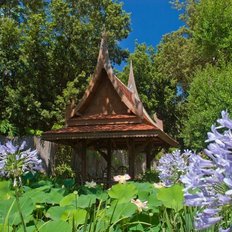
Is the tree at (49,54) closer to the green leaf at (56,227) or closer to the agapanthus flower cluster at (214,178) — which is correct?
the green leaf at (56,227)

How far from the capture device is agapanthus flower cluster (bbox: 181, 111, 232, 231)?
3.25 ft

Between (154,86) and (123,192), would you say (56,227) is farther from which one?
(154,86)

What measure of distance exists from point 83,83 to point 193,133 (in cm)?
630

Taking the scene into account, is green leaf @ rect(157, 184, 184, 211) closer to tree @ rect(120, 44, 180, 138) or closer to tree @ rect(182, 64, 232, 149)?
tree @ rect(182, 64, 232, 149)

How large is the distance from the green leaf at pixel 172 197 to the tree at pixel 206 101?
19365mm

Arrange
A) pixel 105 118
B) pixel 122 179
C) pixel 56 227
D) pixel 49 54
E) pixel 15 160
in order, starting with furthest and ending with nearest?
pixel 49 54, pixel 105 118, pixel 122 179, pixel 15 160, pixel 56 227

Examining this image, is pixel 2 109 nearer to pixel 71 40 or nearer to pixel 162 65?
pixel 71 40

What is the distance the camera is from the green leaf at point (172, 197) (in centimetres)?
215

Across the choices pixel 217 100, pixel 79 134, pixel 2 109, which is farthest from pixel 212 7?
pixel 79 134

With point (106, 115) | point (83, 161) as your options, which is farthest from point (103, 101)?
point (83, 161)

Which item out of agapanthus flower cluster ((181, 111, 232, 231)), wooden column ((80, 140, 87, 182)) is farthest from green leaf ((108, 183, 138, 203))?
wooden column ((80, 140, 87, 182))

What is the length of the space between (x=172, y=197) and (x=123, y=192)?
255 mm

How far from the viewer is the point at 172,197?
2.16m

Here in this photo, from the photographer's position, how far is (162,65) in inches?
1256
